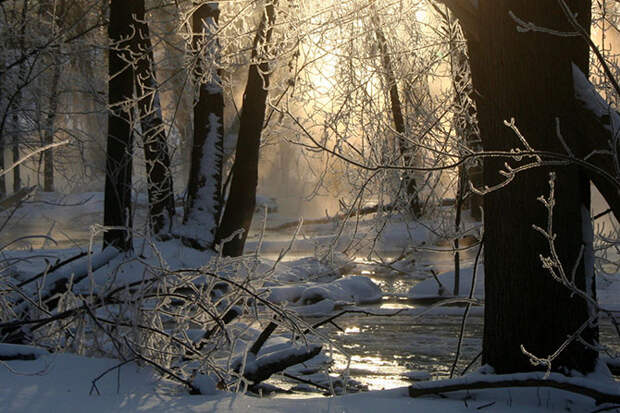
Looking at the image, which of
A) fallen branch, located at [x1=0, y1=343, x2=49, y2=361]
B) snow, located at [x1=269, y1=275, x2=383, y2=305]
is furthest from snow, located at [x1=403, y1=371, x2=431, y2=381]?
snow, located at [x1=269, y1=275, x2=383, y2=305]

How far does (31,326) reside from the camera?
4426 mm

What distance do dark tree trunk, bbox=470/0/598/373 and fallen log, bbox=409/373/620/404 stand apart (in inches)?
18.1

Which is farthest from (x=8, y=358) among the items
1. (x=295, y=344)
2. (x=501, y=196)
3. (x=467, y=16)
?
(x=467, y=16)

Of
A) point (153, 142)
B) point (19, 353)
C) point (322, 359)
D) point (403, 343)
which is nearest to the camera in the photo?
point (19, 353)

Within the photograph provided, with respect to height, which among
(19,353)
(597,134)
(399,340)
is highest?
(597,134)

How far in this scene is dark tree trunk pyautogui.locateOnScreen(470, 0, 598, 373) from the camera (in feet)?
12.7

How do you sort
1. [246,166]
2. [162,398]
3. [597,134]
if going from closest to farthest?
1. [162,398]
2. [597,134]
3. [246,166]

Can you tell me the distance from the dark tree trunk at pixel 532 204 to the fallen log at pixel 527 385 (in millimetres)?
459

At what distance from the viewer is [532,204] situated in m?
3.91

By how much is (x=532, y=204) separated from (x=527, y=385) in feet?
3.28

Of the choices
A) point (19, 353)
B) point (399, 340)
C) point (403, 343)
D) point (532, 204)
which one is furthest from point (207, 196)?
point (532, 204)

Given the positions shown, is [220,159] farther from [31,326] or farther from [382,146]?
[31,326]

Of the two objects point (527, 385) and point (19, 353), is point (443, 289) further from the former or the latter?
point (19, 353)

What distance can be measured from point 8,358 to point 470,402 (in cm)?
250
